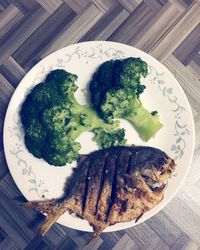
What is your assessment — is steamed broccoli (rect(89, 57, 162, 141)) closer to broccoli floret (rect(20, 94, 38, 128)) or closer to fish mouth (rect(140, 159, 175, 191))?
fish mouth (rect(140, 159, 175, 191))

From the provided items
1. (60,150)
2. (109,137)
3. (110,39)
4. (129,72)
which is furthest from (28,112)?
(110,39)

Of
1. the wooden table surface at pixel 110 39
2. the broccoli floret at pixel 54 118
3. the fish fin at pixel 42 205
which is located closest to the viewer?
the broccoli floret at pixel 54 118

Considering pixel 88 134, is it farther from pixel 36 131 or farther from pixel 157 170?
pixel 157 170

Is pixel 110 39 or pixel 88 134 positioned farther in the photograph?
pixel 110 39

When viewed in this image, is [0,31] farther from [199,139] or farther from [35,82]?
[199,139]

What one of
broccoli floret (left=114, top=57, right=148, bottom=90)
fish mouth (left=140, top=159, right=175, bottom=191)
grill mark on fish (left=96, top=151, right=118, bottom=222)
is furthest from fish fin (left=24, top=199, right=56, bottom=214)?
broccoli floret (left=114, top=57, right=148, bottom=90)

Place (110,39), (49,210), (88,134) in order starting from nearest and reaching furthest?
1. (49,210)
2. (88,134)
3. (110,39)

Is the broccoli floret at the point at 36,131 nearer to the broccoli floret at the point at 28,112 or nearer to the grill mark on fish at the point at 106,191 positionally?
the broccoli floret at the point at 28,112

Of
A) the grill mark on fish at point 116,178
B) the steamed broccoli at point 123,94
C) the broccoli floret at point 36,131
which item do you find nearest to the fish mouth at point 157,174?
the grill mark on fish at point 116,178

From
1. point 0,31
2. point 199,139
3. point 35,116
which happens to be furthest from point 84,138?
point 0,31
